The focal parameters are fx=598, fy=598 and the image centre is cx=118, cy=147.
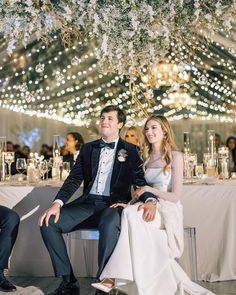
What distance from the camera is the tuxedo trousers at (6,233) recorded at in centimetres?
415

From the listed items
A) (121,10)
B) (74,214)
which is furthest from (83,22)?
(74,214)

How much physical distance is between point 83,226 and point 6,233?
560 mm

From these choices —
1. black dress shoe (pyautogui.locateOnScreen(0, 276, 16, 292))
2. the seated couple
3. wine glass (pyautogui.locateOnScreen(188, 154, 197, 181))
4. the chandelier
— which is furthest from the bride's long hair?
the chandelier

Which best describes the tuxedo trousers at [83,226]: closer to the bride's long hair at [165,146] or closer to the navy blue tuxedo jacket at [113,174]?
the navy blue tuxedo jacket at [113,174]

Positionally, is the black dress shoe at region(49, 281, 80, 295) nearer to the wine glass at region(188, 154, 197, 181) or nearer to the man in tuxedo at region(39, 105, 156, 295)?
the man in tuxedo at region(39, 105, 156, 295)

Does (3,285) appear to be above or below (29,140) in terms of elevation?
below

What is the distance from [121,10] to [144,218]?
2.40 meters

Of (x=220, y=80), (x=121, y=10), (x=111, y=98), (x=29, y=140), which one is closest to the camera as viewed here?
(x=121, y=10)

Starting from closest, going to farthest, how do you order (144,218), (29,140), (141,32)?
(144,218)
(141,32)
(29,140)

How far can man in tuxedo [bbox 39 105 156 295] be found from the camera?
3.92 m

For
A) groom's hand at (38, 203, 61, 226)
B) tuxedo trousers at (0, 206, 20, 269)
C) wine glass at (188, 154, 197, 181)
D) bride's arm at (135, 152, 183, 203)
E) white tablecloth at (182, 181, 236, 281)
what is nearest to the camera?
groom's hand at (38, 203, 61, 226)

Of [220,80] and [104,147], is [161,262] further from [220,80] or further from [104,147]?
[220,80]

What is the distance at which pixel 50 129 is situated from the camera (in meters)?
12.5

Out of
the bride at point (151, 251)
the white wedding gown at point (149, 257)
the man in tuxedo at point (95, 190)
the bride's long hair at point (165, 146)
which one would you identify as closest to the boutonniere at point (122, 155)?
the man in tuxedo at point (95, 190)
